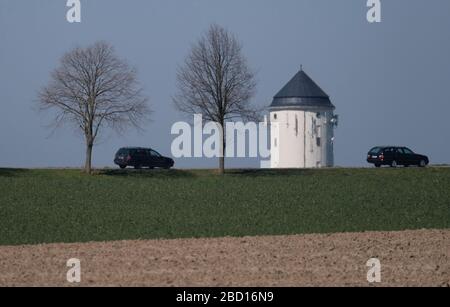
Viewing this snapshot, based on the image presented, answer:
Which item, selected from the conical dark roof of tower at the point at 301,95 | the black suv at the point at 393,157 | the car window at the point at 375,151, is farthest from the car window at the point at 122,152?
the conical dark roof of tower at the point at 301,95

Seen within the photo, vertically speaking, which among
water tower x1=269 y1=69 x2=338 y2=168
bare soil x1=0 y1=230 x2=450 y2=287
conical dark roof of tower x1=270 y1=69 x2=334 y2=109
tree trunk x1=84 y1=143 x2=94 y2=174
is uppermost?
conical dark roof of tower x1=270 y1=69 x2=334 y2=109

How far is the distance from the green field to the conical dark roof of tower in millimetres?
20610

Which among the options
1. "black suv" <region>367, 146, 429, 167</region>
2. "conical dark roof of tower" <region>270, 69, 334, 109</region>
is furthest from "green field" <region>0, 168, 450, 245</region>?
"conical dark roof of tower" <region>270, 69, 334, 109</region>

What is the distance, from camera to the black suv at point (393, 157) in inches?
2702

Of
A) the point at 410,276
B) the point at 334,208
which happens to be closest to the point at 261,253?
the point at 410,276

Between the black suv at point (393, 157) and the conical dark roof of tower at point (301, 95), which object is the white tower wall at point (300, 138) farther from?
the black suv at point (393, 157)

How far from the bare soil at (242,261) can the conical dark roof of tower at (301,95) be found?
1935 inches

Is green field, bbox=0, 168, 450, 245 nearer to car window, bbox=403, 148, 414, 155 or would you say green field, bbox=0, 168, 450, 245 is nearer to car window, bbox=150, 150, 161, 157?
car window, bbox=150, 150, 161, 157

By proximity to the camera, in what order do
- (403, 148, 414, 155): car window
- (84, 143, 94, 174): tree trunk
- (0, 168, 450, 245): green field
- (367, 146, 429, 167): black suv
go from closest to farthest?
(0, 168, 450, 245): green field
(84, 143, 94, 174): tree trunk
(367, 146, 429, 167): black suv
(403, 148, 414, 155): car window

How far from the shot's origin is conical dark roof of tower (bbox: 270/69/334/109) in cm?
8281

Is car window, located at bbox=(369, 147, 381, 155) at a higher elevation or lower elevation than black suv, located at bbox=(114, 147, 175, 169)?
higher

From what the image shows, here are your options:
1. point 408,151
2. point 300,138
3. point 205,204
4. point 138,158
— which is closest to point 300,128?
point 300,138
